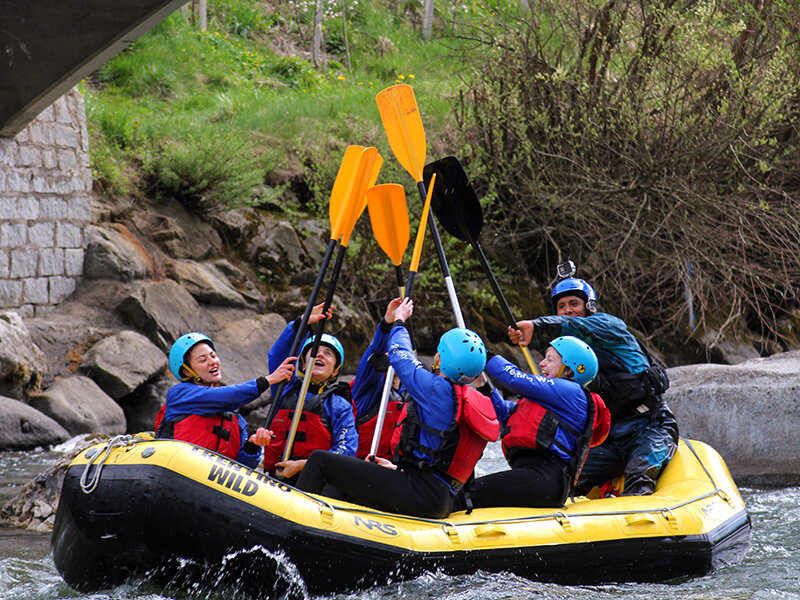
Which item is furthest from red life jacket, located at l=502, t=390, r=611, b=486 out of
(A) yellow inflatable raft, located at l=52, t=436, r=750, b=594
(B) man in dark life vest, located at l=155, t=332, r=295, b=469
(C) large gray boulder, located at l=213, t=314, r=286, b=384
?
(C) large gray boulder, located at l=213, t=314, r=286, b=384

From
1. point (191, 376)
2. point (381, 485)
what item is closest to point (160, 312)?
point (191, 376)

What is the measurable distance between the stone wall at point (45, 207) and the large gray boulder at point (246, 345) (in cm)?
160

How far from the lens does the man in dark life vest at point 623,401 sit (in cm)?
454

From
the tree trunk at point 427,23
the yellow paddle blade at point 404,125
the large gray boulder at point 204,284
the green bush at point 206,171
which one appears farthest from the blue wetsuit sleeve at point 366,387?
the tree trunk at point 427,23

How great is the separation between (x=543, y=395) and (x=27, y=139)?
20.4 ft

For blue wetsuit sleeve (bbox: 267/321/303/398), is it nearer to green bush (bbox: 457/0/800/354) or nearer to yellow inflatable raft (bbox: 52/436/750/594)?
yellow inflatable raft (bbox: 52/436/750/594)

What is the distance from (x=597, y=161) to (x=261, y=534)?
731 centimetres

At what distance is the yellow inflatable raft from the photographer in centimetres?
321

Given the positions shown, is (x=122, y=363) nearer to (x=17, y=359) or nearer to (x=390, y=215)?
(x=17, y=359)

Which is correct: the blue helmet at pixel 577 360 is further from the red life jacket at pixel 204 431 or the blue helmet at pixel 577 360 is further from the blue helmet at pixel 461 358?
the red life jacket at pixel 204 431

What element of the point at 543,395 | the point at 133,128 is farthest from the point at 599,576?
the point at 133,128

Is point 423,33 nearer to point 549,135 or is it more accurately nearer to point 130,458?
point 549,135

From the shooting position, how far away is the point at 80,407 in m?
7.09

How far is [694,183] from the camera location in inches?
366
